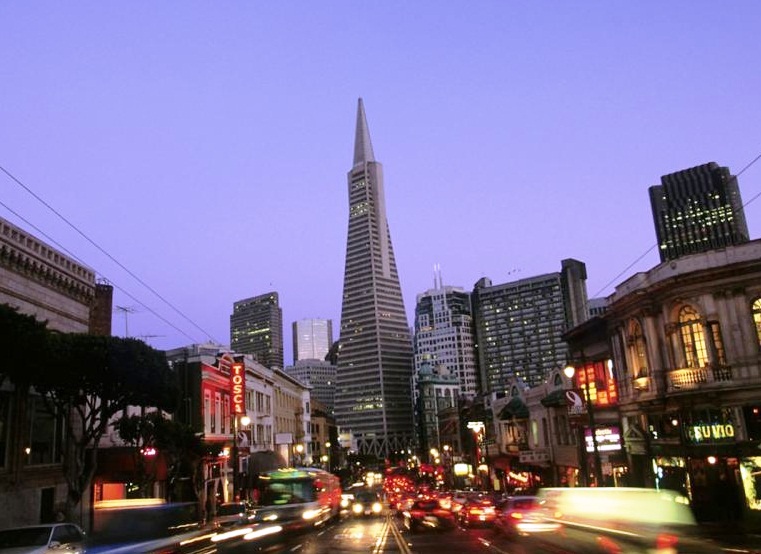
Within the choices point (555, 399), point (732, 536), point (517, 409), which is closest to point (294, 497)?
point (732, 536)

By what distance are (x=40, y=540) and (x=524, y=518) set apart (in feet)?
45.8

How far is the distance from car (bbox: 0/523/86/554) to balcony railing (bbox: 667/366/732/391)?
85.0 feet

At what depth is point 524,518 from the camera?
21.2 meters

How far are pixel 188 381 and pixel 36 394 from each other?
18.1 m

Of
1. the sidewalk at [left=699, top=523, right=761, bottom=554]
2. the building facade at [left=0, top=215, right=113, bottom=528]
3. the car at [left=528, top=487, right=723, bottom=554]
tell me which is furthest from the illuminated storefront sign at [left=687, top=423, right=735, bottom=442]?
the building facade at [left=0, top=215, right=113, bottom=528]

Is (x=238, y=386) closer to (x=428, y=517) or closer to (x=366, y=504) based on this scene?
(x=366, y=504)

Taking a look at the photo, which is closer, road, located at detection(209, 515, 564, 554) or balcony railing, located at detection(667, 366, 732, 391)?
road, located at detection(209, 515, 564, 554)

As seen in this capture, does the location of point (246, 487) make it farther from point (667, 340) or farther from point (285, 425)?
point (667, 340)

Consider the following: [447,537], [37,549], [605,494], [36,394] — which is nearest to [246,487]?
[36,394]

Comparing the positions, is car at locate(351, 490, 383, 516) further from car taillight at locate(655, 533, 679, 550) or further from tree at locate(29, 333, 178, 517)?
car taillight at locate(655, 533, 679, 550)

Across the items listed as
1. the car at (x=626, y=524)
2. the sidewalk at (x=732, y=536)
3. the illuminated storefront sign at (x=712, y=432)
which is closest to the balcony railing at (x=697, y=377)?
the illuminated storefront sign at (x=712, y=432)

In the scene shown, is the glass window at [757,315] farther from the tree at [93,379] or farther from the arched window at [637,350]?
the tree at [93,379]

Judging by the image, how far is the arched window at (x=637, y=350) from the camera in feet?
112

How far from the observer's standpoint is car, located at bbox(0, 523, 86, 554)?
16.3 metres
